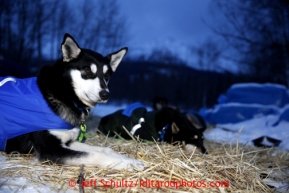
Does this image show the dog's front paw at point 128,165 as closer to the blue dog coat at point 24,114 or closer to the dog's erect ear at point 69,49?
the blue dog coat at point 24,114

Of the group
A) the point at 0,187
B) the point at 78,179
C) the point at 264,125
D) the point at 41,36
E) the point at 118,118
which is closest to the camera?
the point at 0,187

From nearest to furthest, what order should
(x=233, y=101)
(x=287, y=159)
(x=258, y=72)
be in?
(x=287, y=159) → (x=233, y=101) → (x=258, y=72)

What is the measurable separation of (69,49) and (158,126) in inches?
78.5

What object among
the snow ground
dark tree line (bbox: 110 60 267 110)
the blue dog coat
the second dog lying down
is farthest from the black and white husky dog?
dark tree line (bbox: 110 60 267 110)

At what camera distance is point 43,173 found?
2064 mm

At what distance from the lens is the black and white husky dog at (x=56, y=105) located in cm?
240

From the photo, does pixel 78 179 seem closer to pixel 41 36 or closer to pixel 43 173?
pixel 43 173

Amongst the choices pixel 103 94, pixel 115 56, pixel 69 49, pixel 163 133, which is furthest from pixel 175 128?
pixel 69 49

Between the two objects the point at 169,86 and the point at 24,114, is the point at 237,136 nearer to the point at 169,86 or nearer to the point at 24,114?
the point at 24,114

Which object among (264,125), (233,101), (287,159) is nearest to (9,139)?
(287,159)

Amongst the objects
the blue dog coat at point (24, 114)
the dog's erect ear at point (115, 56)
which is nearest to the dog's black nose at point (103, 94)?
the blue dog coat at point (24, 114)

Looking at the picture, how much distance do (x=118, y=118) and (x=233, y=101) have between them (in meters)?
6.09

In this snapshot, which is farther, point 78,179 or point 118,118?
point 118,118

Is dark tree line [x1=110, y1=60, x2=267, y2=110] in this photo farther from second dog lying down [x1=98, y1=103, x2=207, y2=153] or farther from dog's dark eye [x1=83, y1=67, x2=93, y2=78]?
dog's dark eye [x1=83, y1=67, x2=93, y2=78]
